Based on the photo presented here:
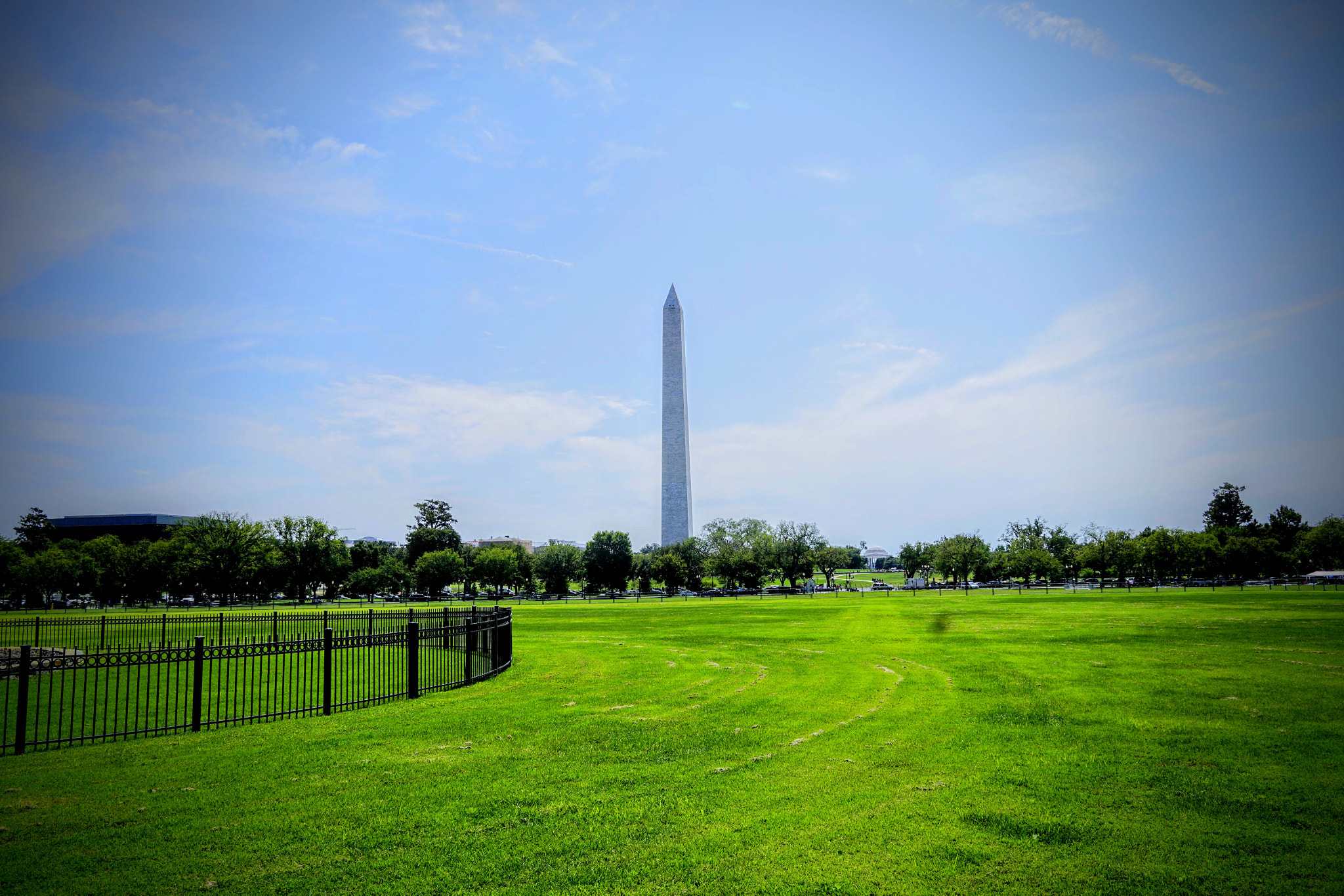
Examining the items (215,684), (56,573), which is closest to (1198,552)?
(215,684)

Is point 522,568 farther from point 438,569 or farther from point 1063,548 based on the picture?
→ point 1063,548

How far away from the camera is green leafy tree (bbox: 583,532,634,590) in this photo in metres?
108

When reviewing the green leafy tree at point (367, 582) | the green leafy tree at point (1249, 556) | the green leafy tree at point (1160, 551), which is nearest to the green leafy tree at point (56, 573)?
the green leafy tree at point (367, 582)

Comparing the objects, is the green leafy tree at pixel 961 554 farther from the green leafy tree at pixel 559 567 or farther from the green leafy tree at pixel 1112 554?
the green leafy tree at pixel 559 567

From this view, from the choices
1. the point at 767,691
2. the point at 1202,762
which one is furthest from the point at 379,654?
the point at 1202,762

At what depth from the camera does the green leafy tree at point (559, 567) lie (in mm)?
111875

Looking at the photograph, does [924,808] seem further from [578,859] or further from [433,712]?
[433,712]

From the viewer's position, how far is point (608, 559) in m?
108

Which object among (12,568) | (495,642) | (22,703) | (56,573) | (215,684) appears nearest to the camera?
(22,703)

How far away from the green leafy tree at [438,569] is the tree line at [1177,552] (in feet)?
256

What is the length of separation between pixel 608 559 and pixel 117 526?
111350mm

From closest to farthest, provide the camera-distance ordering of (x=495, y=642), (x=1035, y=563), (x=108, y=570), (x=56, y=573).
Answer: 1. (x=495, y=642)
2. (x=56, y=573)
3. (x=108, y=570)
4. (x=1035, y=563)

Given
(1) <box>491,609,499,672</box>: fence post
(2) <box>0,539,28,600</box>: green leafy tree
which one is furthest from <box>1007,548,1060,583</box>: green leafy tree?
(2) <box>0,539,28,600</box>: green leafy tree

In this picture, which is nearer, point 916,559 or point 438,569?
point 438,569
